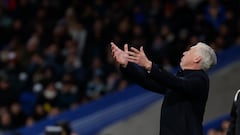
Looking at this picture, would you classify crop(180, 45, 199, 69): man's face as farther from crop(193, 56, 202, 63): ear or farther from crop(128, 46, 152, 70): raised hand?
crop(128, 46, 152, 70): raised hand

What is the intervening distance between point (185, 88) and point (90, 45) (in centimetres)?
798

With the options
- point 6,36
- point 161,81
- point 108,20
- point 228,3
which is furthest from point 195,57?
point 6,36

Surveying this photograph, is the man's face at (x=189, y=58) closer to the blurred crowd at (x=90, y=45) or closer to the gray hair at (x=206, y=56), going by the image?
the gray hair at (x=206, y=56)

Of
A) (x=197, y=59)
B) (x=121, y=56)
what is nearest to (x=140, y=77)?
(x=121, y=56)

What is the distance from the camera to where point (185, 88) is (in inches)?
201

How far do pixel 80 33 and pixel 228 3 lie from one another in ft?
8.51

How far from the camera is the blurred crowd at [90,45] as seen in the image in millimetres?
11820

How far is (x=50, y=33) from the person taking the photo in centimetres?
1364

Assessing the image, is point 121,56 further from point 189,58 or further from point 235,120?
point 235,120

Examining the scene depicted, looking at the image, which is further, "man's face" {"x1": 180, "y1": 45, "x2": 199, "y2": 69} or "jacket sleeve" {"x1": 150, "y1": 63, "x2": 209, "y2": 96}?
"man's face" {"x1": 180, "y1": 45, "x2": 199, "y2": 69}

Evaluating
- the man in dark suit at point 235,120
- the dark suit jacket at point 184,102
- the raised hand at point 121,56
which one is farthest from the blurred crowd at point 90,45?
the raised hand at point 121,56

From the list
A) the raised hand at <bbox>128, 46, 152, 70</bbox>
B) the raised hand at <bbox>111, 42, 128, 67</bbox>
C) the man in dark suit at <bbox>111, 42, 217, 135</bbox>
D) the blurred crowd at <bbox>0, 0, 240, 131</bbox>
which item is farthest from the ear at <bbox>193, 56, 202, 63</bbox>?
the blurred crowd at <bbox>0, 0, 240, 131</bbox>

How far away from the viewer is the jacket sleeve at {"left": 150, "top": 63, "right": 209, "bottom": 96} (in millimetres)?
5016

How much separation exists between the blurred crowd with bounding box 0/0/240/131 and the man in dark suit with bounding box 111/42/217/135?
5972mm
